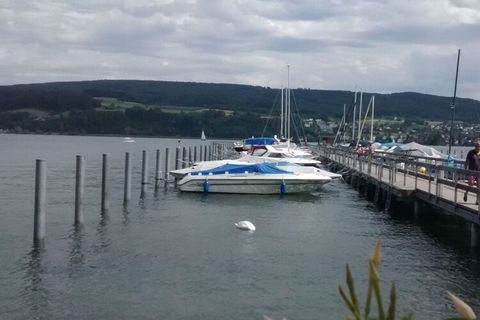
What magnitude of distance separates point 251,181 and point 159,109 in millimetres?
136812

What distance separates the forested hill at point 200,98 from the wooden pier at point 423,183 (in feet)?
356

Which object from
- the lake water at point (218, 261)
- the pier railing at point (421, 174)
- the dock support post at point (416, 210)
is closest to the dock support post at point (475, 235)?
the lake water at point (218, 261)

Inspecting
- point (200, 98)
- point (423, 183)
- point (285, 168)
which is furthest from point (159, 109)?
point (423, 183)

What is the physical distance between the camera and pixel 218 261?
17844 millimetres

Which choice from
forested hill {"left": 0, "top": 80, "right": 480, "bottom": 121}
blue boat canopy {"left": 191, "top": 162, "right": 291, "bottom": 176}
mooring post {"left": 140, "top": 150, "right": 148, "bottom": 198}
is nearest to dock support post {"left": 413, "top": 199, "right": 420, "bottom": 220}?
blue boat canopy {"left": 191, "top": 162, "right": 291, "bottom": 176}

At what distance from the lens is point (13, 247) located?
19.2 metres

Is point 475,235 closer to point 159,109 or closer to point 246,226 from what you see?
point 246,226

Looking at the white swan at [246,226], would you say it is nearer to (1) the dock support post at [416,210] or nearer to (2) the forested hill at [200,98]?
(1) the dock support post at [416,210]

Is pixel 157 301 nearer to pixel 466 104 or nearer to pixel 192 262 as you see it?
pixel 192 262

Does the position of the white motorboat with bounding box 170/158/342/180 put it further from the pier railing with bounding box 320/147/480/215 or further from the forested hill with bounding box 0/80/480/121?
the forested hill with bounding box 0/80/480/121

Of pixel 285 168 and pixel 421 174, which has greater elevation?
pixel 421 174

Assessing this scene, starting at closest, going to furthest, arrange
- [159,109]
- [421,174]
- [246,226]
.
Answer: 1. [246,226]
2. [421,174]
3. [159,109]

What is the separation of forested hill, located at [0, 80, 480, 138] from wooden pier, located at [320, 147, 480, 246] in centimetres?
10991

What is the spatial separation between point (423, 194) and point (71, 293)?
512 inches
